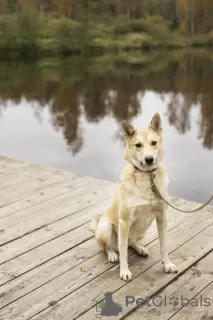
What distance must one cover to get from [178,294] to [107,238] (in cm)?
77

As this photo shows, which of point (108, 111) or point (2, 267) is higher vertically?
point (2, 267)

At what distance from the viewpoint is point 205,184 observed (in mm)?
8172

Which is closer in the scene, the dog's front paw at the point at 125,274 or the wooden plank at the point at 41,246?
the dog's front paw at the point at 125,274

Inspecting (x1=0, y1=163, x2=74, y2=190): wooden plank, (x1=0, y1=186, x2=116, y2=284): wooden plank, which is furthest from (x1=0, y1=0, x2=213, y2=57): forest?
(x1=0, y1=186, x2=116, y2=284): wooden plank

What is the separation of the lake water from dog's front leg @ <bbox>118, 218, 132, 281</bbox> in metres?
4.02

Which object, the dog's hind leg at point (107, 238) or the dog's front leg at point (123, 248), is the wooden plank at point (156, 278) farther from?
the dog's hind leg at point (107, 238)

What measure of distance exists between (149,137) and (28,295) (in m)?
1.43

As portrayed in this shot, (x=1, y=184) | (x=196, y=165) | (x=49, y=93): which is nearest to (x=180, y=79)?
(x=49, y=93)

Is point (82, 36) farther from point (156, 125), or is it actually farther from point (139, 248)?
point (156, 125)

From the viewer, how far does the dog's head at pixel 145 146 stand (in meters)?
3.24

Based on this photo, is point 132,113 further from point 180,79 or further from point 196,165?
point 180,79

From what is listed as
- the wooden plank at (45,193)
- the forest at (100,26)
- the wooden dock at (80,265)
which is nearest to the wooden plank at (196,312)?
the wooden dock at (80,265)

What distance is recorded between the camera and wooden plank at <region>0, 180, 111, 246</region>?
4.43 metres

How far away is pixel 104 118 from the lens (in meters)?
14.9
